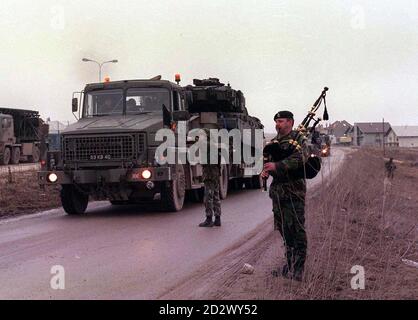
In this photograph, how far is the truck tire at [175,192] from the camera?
11.5 m

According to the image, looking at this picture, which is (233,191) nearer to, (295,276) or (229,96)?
(229,96)

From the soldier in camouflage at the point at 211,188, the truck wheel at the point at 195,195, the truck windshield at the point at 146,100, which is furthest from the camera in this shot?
the truck wheel at the point at 195,195

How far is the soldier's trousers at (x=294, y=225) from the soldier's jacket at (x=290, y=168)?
0.06 m

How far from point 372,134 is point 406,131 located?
9.77 metres

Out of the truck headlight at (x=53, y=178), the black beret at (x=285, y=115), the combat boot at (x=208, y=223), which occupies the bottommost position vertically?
the combat boot at (x=208, y=223)

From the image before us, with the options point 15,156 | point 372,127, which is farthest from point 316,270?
point 372,127

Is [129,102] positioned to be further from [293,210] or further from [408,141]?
[408,141]

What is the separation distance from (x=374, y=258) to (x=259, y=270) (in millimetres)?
1661

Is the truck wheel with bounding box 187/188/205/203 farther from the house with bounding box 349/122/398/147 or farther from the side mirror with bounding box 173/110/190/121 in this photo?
the house with bounding box 349/122/398/147

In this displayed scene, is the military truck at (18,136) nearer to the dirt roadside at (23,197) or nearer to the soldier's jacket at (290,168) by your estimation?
the dirt roadside at (23,197)

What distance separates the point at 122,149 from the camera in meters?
11.1

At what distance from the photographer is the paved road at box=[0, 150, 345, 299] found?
568 centimetres

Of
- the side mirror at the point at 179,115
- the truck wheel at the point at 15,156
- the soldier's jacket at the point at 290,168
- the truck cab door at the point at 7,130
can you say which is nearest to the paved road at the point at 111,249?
the soldier's jacket at the point at 290,168

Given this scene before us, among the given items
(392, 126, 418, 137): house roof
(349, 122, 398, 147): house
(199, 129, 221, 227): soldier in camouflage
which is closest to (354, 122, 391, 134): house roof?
(349, 122, 398, 147): house
